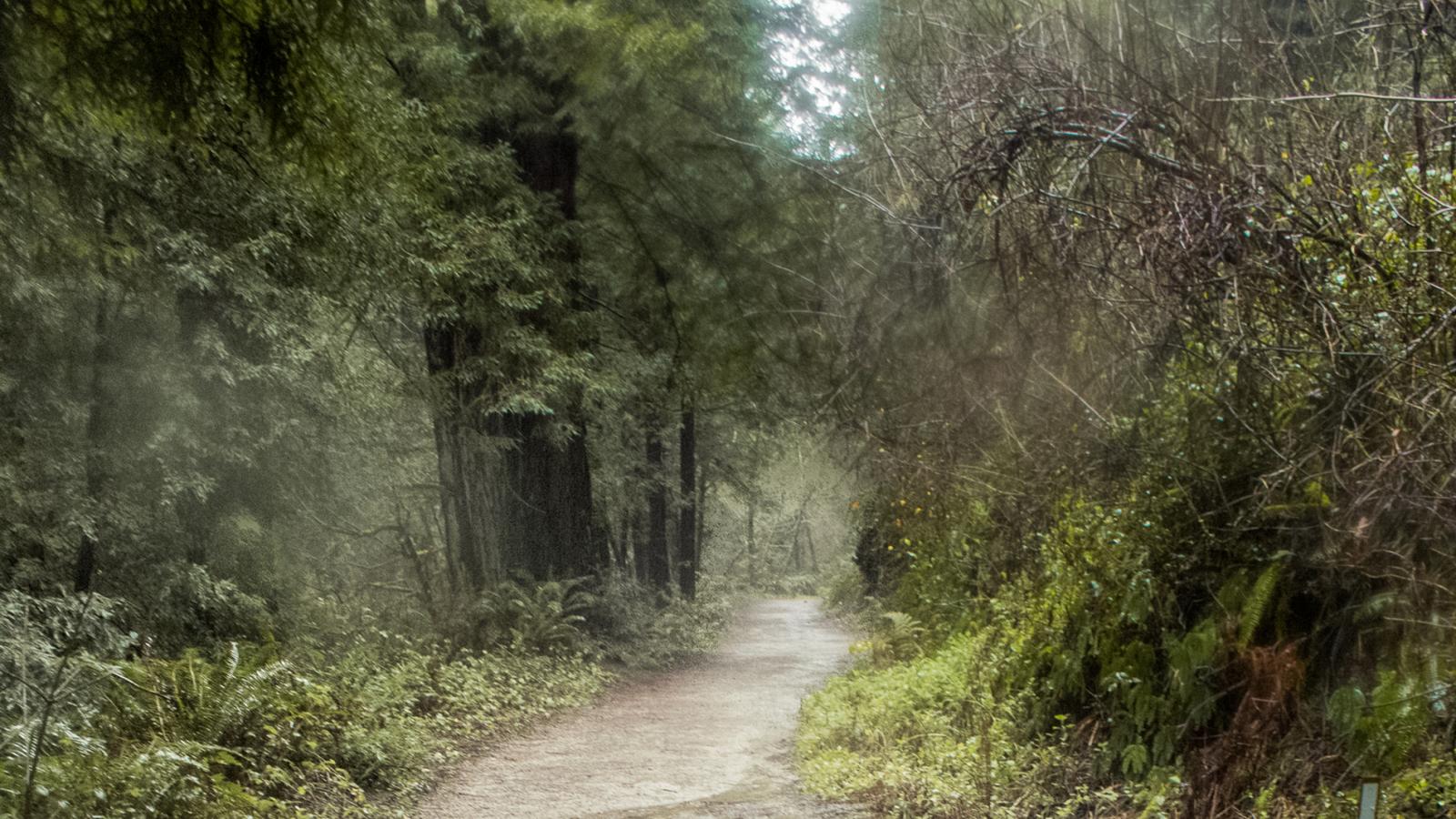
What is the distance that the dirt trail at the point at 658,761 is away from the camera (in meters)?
8.05

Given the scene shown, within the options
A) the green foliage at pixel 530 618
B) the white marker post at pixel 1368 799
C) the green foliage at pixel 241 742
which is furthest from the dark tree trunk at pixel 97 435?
the white marker post at pixel 1368 799

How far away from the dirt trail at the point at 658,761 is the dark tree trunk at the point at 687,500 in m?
7.72

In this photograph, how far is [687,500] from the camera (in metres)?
24.8

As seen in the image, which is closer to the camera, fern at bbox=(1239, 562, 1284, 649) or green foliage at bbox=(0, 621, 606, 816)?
green foliage at bbox=(0, 621, 606, 816)

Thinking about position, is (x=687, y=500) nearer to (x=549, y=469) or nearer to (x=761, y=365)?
(x=549, y=469)

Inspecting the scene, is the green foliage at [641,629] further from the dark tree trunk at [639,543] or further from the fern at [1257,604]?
the fern at [1257,604]

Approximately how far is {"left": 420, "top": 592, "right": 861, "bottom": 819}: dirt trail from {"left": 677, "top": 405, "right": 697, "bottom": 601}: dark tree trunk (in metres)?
7.72

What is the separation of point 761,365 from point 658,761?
245 inches

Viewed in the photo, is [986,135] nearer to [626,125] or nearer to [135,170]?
[135,170]

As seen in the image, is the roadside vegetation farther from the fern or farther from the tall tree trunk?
the tall tree trunk

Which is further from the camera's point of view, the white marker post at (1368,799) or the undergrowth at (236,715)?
the undergrowth at (236,715)

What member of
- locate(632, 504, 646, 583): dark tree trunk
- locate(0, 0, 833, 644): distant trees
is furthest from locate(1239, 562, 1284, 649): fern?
locate(632, 504, 646, 583): dark tree trunk

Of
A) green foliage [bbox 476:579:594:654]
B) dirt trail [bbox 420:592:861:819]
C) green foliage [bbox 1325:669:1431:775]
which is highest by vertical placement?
green foliage [bbox 1325:669:1431:775]

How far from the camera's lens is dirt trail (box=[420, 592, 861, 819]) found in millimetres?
8047
